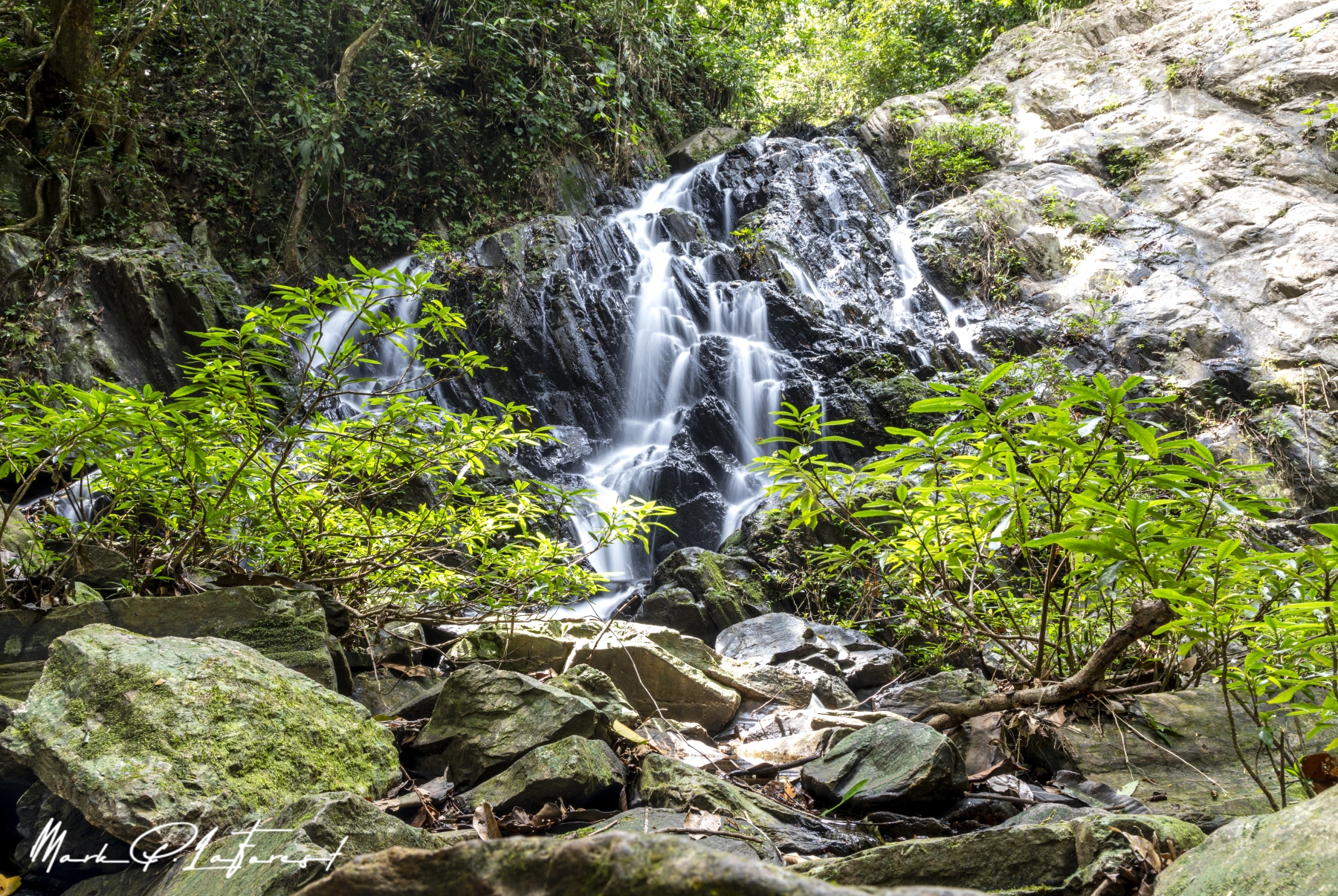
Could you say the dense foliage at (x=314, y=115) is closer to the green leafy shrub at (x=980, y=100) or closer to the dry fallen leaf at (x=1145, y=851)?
the green leafy shrub at (x=980, y=100)

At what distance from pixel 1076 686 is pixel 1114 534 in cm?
135

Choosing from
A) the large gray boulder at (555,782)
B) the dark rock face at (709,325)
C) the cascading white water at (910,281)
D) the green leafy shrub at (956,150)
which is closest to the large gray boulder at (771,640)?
the large gray boulder at (555,782)

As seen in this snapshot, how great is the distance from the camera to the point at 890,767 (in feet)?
9.27

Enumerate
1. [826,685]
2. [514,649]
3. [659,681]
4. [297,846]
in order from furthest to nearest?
1. [826,685]
2. [514,649]
3. [659,681]
4. [297,846]

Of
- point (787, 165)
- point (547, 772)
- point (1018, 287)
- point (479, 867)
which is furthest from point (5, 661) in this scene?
point (787, 165)

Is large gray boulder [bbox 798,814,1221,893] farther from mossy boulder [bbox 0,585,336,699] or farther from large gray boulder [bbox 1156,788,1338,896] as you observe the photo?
mossy boulder [bbox 0,585,336,699]

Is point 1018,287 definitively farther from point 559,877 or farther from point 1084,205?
point 559,877

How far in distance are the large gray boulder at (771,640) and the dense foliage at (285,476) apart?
199 centimetres

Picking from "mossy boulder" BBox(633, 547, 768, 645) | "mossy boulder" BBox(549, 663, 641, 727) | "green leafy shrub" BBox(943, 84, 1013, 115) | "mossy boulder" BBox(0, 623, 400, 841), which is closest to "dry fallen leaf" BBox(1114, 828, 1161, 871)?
"mossy boulder" BBox(549, 663, 641, 727)

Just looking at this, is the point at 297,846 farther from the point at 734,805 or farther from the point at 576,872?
the point at 734,805

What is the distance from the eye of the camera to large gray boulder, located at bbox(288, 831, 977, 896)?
2.39 ft

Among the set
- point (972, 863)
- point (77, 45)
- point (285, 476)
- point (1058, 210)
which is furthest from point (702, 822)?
point (1058, 210)

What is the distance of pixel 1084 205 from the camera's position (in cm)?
1452

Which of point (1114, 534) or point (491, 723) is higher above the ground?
point (1114, 534)
